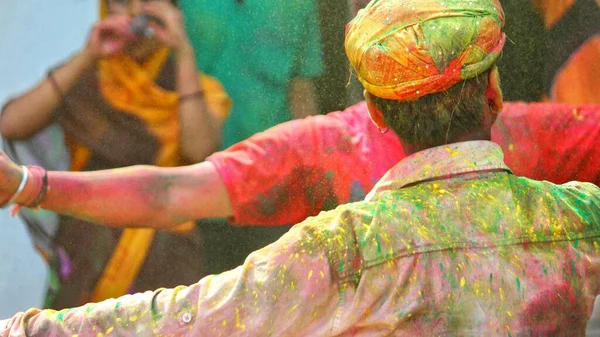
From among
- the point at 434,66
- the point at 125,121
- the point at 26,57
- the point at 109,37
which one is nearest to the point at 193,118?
the point at 125,121

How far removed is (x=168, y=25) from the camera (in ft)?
5.66

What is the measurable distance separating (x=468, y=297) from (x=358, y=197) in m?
0.63

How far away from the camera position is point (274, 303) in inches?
39.3

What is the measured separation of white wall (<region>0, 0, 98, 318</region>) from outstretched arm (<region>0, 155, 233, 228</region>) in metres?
0.11

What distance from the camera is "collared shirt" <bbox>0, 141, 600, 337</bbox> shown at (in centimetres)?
100

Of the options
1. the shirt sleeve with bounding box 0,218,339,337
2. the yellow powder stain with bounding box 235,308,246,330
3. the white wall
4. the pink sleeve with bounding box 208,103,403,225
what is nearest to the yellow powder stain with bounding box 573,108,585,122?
the pink sleeve with bounding box 208,103,403,225

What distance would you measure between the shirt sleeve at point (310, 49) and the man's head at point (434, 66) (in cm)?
58

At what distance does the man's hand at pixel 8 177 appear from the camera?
1.75 metres

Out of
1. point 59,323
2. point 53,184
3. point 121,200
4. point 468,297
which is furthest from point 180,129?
point 468,297

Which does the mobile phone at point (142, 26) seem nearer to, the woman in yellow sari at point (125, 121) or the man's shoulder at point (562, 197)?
the woman in yellow sari at point (125, 121)

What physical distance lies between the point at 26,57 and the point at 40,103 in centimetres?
11

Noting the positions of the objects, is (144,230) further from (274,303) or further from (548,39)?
(548,39)

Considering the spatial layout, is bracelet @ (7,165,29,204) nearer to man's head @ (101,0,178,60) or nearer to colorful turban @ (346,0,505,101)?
man's head @ (101,0,178,60)

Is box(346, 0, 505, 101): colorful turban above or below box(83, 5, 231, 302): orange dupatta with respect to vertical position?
above
